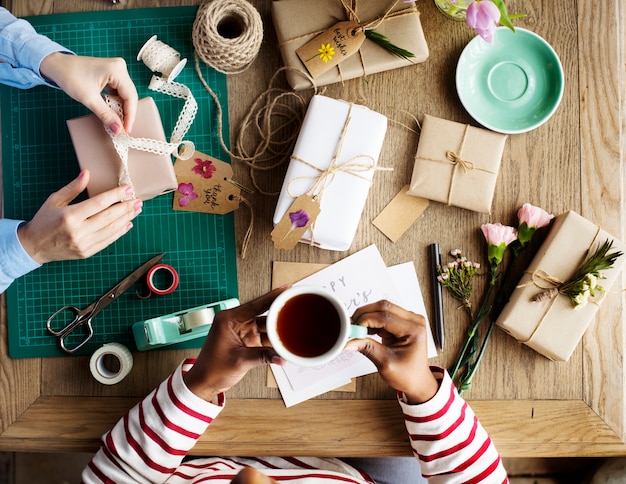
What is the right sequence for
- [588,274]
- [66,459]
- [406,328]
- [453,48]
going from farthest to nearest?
1. [66,459]
2. [453,48]
3. [588,274]
4. [406,328]

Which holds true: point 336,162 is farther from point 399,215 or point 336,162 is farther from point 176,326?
point 176,326

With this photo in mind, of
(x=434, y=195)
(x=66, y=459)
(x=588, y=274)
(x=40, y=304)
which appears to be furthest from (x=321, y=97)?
(x=66, y=459)

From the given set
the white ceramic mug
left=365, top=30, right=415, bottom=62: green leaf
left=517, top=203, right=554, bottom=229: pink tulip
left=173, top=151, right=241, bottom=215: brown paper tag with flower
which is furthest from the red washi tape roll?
left=517, top=203, right=554, bottom=229: pink tulip

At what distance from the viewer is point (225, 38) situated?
42.3 inches

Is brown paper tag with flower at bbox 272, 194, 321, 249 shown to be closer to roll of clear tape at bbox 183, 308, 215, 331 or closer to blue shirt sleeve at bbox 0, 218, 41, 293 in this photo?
roll of clear tape at bbox 183, 308, 215, 331

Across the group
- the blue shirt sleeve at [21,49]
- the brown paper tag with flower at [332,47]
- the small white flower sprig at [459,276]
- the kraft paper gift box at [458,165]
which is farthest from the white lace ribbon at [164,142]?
the small white flower sprig at [459,276]

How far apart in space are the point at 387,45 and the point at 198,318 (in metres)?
0.68

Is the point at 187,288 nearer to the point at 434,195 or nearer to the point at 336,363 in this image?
the point at 336,363

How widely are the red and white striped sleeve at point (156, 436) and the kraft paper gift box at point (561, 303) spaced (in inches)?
25.1

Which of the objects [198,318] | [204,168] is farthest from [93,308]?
[204,168]

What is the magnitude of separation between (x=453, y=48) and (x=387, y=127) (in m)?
0.22

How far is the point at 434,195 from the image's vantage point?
3.70 ft

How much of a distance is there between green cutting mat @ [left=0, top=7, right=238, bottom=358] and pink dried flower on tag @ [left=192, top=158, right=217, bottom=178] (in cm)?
2

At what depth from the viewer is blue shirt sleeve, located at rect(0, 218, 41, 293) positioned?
106cm
